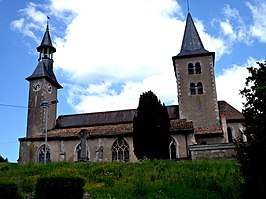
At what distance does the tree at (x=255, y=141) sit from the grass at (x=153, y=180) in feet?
3.24

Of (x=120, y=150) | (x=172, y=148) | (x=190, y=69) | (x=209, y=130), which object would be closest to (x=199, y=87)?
(x=190, y=69)

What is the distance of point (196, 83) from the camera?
33812 millimetres

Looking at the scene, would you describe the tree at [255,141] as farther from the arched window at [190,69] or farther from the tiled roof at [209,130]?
the arched window at [190,69]

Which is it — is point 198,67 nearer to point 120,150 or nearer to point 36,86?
point 120,150

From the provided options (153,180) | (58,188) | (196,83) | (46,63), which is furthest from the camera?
(46,63)

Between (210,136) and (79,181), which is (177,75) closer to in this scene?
(210,136)

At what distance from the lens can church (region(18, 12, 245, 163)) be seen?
1134 inches

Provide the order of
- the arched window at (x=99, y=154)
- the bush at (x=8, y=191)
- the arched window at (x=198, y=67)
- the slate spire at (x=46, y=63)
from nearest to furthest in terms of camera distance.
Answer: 1. the bush at (x=8, y=191)
2. the arched window at (x=99, y=154)
3. the arched window at (x=198, y=67)
4. the slate spire at (x=46, y=63)

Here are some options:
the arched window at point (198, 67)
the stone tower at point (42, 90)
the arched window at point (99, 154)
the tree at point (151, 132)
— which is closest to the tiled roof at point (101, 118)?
the stone tower at point (42, 90)

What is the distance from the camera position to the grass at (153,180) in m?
10.6

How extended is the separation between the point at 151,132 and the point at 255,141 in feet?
56.7

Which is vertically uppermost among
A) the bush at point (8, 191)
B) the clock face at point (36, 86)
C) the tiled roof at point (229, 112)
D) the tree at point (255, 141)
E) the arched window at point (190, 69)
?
the arched window at point (190, 69)

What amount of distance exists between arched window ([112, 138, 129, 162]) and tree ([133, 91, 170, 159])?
15.1 ft

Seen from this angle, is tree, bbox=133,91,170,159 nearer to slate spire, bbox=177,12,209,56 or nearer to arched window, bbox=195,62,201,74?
arched window, bbox=195,62,201,74
